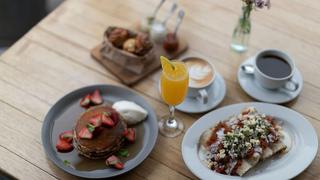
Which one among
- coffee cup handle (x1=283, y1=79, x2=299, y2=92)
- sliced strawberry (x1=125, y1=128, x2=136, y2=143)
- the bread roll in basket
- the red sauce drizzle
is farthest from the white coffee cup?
sliced strawberry (x1=125, y1=128, x2=136, y2=143)

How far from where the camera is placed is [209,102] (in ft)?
5.53

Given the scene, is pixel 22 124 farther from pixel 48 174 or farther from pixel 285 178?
pixel 285 178

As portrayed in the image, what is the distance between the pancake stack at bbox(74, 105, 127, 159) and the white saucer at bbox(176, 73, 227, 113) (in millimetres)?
246

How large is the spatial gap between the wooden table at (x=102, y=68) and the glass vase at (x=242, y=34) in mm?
29

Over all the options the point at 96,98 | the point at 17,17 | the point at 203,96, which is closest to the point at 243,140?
the point at 203,96

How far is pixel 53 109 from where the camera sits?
1.65 m

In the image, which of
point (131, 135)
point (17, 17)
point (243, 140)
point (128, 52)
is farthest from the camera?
point (17, 17)

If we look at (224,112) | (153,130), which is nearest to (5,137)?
(153,130)

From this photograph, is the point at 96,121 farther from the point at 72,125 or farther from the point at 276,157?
the point at 276,157

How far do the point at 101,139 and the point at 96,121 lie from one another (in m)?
0.06

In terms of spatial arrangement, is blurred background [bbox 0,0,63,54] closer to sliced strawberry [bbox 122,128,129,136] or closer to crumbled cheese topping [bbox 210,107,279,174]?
sliced strawberry [bbox 122,128,129,136]

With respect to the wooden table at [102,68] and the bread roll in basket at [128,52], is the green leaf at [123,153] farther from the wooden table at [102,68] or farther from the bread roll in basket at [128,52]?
the bread roll in basket at [128,52]

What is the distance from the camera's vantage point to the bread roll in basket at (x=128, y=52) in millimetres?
1782

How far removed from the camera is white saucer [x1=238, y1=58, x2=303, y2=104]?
Answer: 5.55 ft
